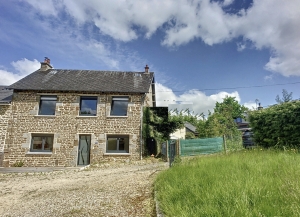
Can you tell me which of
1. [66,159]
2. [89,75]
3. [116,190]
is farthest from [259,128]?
[89,75]

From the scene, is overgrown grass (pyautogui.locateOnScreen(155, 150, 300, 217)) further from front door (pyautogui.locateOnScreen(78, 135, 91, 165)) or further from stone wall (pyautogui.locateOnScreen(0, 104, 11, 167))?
stone wall (pyautogui.locateOnScreen(0, 104, 11, 167))

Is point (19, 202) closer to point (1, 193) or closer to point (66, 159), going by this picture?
point (1, 193)

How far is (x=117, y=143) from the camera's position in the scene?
580 inches

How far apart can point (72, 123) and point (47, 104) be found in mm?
2686

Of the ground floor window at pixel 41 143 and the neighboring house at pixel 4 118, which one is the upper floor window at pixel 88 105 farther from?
the neighboring house at pixel 4 118

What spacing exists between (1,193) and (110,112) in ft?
29.4

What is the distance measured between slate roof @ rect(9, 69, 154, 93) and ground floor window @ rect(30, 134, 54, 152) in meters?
3.70

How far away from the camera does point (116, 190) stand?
5969 mm

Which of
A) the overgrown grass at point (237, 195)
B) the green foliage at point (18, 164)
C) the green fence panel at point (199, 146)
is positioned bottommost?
the green foliage at point (18, 164)

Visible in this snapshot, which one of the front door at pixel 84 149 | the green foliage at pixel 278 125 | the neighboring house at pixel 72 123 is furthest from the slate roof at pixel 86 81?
the green foliage at pixel 278 125

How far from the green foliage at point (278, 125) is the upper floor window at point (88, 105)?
11.2 metres

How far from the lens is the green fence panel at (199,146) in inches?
456

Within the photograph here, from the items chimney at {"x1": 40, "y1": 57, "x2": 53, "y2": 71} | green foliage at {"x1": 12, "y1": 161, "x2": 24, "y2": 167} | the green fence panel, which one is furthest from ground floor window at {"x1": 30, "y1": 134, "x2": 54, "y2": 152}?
the green fence panel

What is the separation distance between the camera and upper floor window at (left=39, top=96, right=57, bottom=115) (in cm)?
1488
